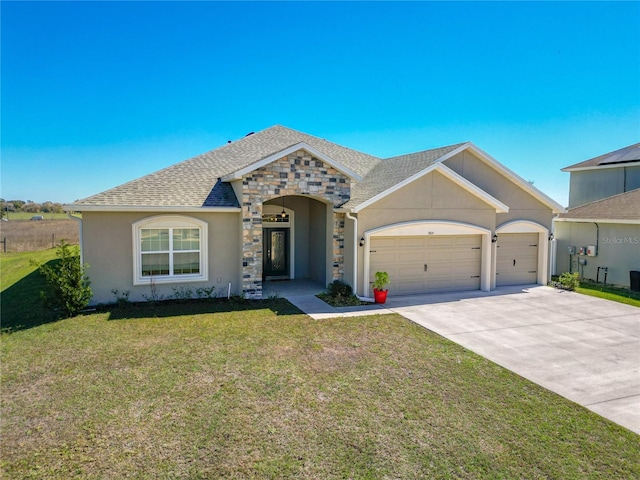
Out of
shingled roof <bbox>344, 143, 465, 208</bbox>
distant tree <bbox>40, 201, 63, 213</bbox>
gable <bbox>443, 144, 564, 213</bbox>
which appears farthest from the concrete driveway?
distant tree <bbox>40, 201, 63, 213</bbox>

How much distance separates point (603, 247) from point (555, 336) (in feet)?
35.4

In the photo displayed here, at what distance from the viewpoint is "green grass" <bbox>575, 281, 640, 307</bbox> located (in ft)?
45.1

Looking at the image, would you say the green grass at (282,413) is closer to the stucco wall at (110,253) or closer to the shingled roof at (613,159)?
the stucco wall at (110,253)

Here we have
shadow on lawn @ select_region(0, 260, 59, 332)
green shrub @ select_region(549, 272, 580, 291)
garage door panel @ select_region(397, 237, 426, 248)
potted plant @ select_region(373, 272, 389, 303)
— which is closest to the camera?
shadow on lawn @ select_region(0, 260, 59, 332)

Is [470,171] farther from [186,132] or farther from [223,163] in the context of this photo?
[186,132]

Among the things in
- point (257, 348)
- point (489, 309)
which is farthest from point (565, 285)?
point (257, 348)

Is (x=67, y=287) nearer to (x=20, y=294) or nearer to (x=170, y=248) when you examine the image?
(x=170, y=248)

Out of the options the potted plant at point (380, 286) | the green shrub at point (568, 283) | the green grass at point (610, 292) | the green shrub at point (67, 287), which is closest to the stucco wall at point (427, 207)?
the potted plant at point (380, 286)

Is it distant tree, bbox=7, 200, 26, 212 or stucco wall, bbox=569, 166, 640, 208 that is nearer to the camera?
stucco wall, bbox=569, 166, 640, 208

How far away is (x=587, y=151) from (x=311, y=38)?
72.0 feet

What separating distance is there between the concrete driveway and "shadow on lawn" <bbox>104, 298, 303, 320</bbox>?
3.47 meters

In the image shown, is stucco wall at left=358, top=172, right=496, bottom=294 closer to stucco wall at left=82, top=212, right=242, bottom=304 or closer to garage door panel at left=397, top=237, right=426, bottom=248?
garage door panel at left=397, top=237, right=426, bottom=248

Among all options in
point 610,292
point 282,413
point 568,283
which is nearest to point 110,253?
point 282,413

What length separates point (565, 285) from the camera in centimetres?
1552
